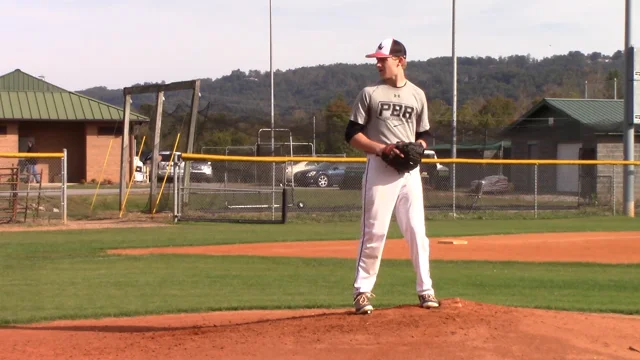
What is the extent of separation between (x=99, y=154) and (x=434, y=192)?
22116mm

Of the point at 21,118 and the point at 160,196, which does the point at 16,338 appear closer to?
the point at 160,196

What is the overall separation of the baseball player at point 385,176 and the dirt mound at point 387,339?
0.30m

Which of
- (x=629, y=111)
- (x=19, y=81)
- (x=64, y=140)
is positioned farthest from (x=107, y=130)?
(x=629, y=111)

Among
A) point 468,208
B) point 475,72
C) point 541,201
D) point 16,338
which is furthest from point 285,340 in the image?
point 475,72

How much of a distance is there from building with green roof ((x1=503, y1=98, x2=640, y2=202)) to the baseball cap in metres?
21.4

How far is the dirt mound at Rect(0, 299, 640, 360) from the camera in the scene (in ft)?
19.2

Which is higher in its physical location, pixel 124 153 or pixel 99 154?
pixel 99 154

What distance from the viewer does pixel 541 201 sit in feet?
89.2

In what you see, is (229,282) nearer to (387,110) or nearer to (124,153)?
(387,110)

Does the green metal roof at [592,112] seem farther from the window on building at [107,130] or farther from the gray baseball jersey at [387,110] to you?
the gray baseball jersey at [387,110]

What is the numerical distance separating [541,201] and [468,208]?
2.84 meters

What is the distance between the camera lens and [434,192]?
26.0m

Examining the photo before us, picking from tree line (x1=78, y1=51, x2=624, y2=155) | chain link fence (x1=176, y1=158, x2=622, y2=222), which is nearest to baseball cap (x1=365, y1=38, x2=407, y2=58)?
chain link fence (x1=176, y1=158, x2=622, y2=222)

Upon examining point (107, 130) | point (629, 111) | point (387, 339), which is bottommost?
point (387, 339)
